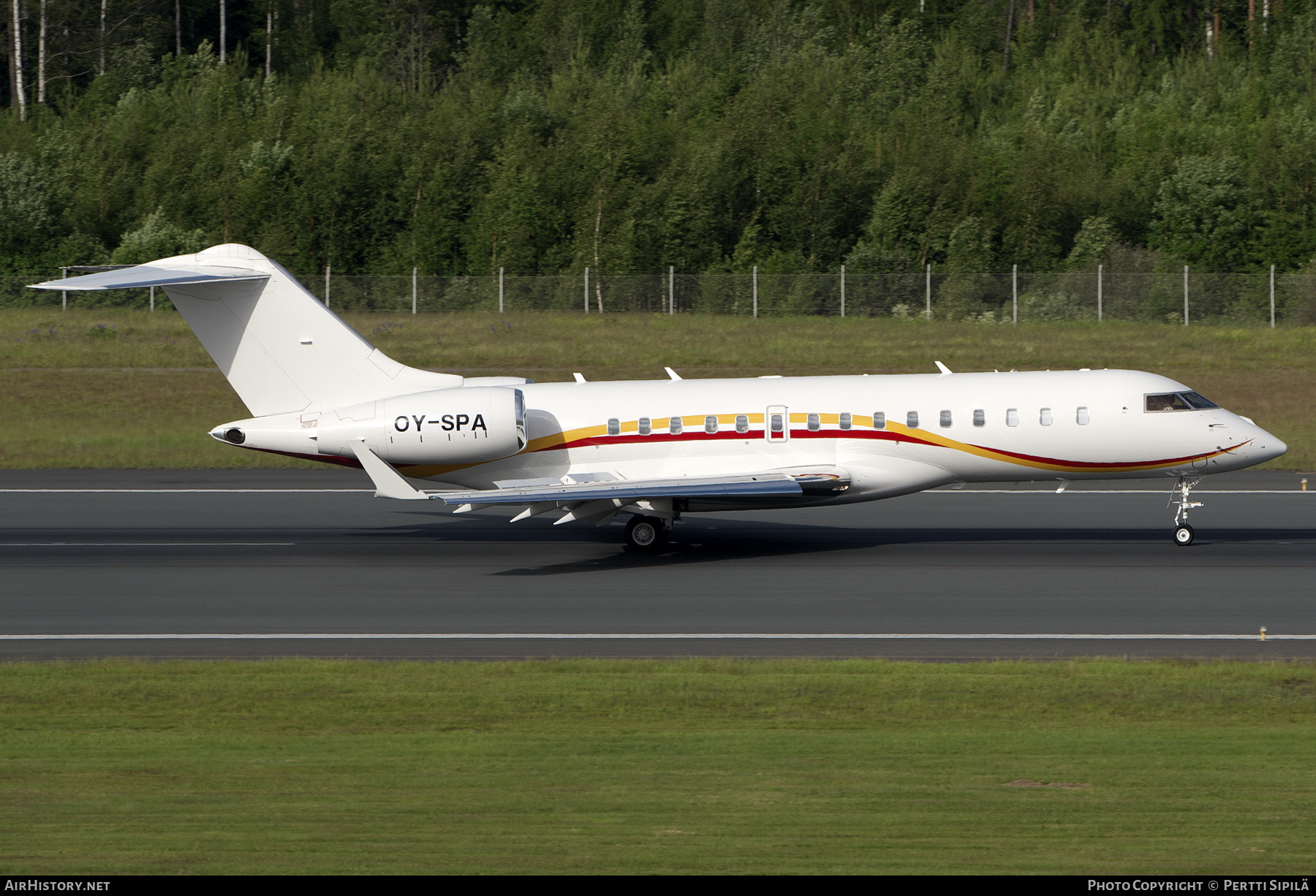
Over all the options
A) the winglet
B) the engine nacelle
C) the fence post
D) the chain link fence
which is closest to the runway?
the winglet

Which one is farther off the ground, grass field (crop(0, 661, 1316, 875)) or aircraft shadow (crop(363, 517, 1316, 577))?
grass field (crop(0, 661, 1316, 875))

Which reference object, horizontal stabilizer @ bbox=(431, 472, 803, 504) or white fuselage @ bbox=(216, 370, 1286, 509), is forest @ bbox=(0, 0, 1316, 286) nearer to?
white fuselage @ bbox=(216, 370, 1286, 509)

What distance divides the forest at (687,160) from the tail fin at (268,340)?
42636mm

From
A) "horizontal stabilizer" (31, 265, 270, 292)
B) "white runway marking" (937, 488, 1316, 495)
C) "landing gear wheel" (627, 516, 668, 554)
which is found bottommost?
"white runway marking" (937, 488, 1316, 495)

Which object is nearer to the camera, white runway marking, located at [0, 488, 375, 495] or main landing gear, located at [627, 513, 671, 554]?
main landing gear, located at [627, 513, 671, 554]

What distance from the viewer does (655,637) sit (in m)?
17.5

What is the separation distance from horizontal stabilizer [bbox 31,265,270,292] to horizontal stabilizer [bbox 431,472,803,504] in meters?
5.38

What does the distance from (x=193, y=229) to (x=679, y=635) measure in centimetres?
5966

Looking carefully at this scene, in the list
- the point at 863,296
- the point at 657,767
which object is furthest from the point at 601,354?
the point at 657,767

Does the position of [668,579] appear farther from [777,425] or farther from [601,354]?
[601,354]

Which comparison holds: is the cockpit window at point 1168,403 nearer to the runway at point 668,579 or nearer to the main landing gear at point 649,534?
the runway at point 668,579

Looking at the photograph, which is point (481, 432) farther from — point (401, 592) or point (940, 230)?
point (940, 230)

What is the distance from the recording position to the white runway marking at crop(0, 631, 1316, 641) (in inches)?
674

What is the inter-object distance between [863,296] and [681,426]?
3468 cm
